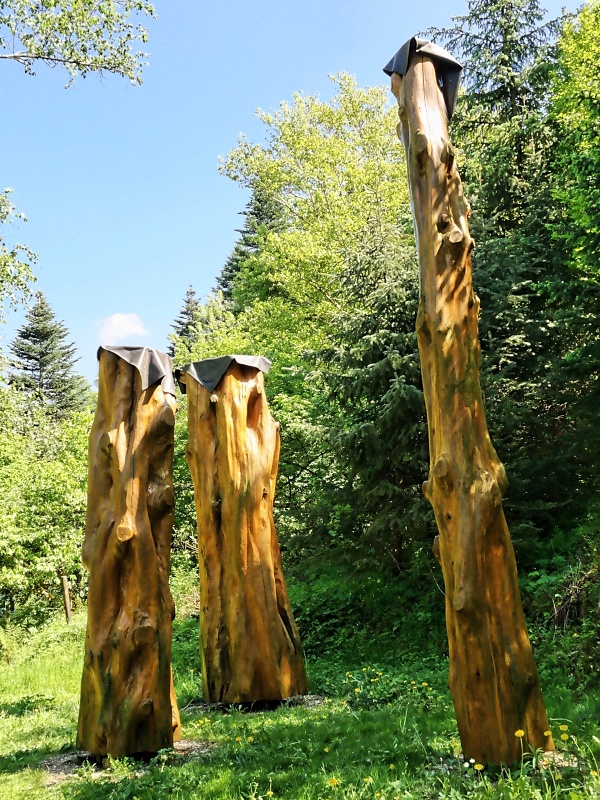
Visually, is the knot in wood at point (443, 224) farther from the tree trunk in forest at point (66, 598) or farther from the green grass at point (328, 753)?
the tree trunk in forest at point (66, 598)

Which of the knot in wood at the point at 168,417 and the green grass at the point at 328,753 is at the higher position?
the knot in wood at the point at 168,417

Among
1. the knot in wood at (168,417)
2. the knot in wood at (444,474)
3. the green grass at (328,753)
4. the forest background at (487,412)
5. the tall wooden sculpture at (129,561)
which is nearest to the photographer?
the green grass at (328,753)

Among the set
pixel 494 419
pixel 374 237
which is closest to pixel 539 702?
pixel 494 419

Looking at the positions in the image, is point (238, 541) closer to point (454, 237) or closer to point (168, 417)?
point (168, 417)

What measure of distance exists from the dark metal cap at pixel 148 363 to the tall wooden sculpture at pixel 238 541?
1578 mm

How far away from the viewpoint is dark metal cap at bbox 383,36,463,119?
4559 millimetres

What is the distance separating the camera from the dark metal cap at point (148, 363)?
5355mm

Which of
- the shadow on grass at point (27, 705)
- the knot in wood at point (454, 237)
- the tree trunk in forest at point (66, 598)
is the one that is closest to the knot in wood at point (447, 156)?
the knot in wood at point (454, 237)

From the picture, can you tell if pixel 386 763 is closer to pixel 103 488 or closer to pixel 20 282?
pixel 103 488

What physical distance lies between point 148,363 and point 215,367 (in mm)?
1835

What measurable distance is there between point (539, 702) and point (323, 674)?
454 centimetres

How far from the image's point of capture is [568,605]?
6.77 m

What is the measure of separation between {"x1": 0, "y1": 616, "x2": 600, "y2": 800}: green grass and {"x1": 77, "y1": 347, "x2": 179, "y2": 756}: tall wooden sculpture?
0.29 meters

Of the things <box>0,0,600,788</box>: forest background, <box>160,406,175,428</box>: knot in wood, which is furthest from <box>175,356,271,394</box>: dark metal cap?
<box>0,0,600,788</box>: forest background
